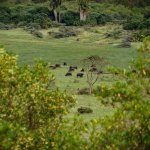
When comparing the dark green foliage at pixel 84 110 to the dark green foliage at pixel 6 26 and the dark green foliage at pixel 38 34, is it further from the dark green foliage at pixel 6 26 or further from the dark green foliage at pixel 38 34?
the dark green foliage at pixel 6 26

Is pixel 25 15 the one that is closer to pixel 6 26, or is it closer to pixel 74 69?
pixel 6 26

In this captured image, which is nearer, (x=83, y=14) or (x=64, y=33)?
(x=64, y=33)

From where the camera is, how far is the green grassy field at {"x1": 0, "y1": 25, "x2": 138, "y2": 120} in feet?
237

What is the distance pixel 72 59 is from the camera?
284ft

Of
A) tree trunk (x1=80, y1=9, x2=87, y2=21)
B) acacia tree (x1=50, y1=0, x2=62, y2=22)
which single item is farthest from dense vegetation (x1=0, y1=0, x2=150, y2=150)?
acacia tree (x1=50, y1=0, x2=62, y2=22)

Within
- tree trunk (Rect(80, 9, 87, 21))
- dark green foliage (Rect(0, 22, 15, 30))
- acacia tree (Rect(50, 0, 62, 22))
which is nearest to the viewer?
dark green foliage (Rect(0, 22, 15, 30))

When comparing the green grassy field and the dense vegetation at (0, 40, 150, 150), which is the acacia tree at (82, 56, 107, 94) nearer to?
the green grassy field

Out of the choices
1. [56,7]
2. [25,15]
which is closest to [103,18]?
[56,7]

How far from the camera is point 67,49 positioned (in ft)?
311

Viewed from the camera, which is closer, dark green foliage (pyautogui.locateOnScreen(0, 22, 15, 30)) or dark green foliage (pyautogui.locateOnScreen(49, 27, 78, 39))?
dark green foliage (pyautogui.locateOnScreen(49, 27, 78, 39))

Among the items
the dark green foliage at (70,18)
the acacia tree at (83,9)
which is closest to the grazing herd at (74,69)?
the dark green foliage at (70,18)

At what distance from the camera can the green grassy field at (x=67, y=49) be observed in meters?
72.2

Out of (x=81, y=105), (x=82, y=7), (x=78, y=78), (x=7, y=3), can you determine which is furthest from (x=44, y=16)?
(x=81, y=105)

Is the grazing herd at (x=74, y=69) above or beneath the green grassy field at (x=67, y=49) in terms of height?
beneath
